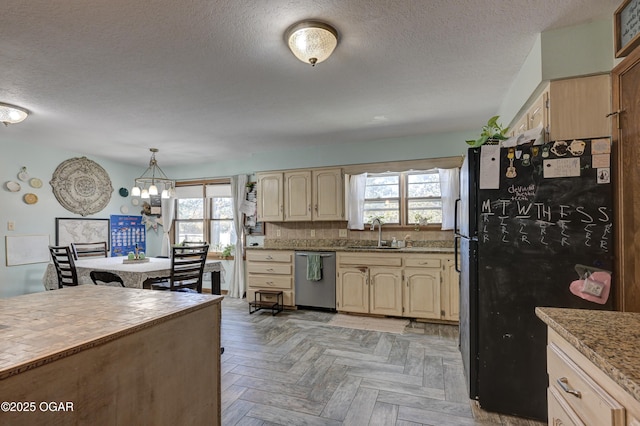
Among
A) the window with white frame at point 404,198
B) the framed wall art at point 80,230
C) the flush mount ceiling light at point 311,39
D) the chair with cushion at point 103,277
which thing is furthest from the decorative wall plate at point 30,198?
the window with white frame at point 404,198

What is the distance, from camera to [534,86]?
81.0 inches

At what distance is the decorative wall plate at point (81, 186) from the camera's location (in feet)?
15.1

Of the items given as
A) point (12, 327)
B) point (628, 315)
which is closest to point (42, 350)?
point (12, 327)

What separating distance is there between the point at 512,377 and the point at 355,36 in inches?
91.7

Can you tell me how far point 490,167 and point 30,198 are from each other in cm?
550

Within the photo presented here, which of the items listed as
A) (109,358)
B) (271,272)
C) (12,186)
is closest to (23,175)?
(12,186)

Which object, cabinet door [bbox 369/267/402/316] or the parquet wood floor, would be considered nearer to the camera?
the parquet wood floor

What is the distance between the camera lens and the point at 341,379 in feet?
8.11

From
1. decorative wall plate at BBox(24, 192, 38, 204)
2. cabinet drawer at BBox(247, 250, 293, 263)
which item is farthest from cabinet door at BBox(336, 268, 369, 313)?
decorative wall plate at BBox(24, 192, 38, 204)

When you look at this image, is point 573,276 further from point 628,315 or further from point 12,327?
point 12,327

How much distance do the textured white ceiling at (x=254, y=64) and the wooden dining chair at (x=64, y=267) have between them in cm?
141

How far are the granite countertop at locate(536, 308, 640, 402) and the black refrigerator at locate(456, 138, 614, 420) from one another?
26.1 inches

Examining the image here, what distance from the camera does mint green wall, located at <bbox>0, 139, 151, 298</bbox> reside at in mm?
4023

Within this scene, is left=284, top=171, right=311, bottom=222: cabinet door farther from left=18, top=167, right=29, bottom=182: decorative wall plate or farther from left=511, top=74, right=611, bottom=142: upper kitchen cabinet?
left=18, top=167, right=29, bottom=182: decorative wall plate
